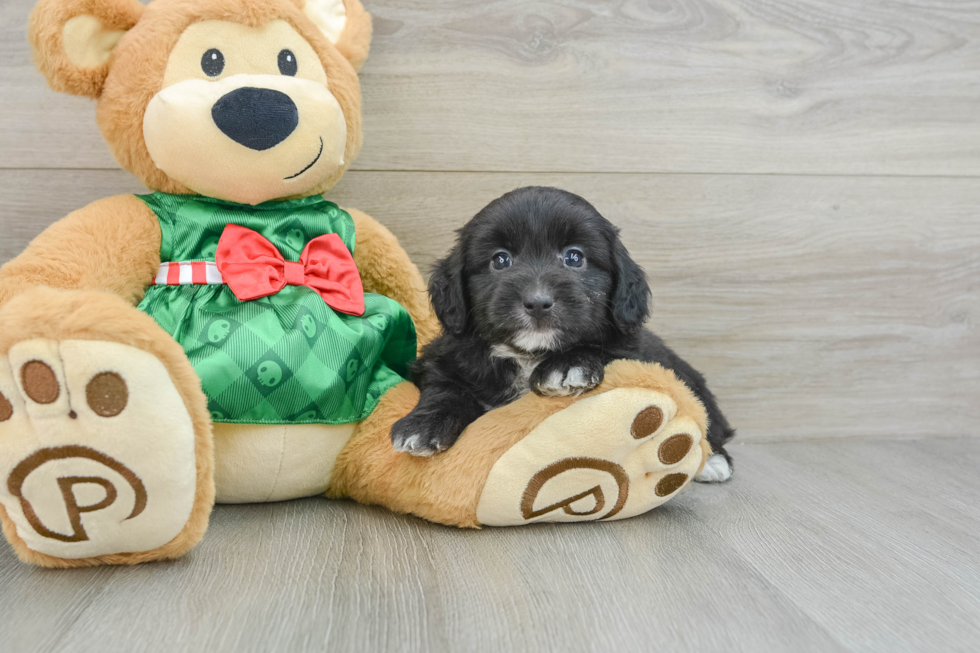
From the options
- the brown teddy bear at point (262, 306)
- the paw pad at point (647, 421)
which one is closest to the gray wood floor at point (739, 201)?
the brown teddy bear at point (262, 306)

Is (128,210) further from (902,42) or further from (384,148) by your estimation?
A: (902,42)

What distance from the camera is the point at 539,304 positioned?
1.41 m

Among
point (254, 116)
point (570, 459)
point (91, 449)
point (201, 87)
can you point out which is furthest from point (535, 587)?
point (201, 87)

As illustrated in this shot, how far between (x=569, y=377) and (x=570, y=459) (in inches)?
6.4

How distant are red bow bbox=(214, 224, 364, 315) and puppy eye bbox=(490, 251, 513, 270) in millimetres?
329

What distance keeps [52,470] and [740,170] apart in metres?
1.99

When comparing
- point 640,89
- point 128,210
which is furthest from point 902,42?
point 128,210

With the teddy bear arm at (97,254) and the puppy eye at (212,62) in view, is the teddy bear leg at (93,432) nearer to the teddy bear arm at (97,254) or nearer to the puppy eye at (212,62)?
the teddy bear arm at (97,254)

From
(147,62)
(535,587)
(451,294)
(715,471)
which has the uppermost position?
(147,62)

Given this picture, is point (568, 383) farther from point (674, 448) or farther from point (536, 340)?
point (674, 448)

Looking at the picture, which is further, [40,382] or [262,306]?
[262,306]

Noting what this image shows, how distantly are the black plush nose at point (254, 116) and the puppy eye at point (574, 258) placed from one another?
0.64 m

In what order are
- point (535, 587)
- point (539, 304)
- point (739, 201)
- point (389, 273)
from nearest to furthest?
1. point (535, 587)
2. point (539, 304)
3. point (389, 273)
4. point (739, 201)

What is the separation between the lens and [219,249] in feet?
5.24
